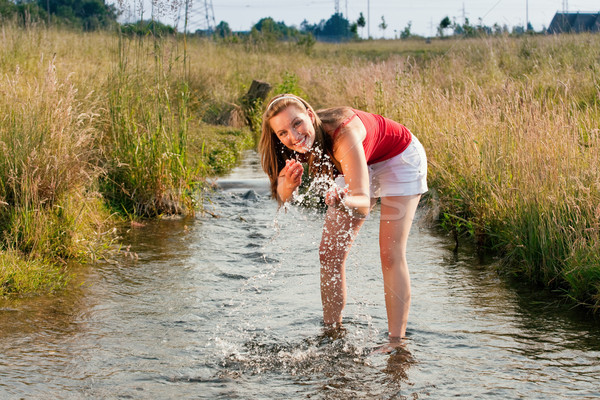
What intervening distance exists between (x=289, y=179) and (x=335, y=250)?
73cm

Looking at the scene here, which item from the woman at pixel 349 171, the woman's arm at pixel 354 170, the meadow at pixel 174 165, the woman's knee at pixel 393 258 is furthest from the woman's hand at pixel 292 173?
the meadow at pixel 174 165

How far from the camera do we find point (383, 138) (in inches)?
149

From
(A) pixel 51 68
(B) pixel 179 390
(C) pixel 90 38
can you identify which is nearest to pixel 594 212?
(B) pixel 179 390

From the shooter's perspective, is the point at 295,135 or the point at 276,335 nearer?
the point at 295,135

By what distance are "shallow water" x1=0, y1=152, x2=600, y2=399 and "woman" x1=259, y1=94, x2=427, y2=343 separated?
1.37 ft

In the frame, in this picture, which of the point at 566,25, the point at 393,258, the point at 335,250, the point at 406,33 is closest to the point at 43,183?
the point at 335,250

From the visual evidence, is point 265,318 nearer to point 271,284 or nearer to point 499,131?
point 271,284

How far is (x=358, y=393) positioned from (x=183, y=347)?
47.6 inches

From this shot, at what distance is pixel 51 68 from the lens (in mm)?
6059

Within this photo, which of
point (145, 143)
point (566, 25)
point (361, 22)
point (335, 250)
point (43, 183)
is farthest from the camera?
point (361, 22)

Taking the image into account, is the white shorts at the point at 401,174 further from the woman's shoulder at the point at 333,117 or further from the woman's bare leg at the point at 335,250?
the woman's shoulder at the point at 333,117

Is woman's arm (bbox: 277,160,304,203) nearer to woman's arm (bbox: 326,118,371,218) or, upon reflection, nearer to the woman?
the woman

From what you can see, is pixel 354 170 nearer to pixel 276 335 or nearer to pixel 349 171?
pixel 349 171

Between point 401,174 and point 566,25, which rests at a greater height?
point 566,25
